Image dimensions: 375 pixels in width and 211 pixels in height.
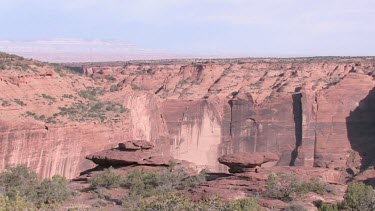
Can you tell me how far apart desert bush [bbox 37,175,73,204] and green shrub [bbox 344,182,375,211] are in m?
8.83

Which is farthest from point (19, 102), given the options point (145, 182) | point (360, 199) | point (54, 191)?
point (360, 199)

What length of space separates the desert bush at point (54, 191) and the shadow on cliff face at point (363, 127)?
2746 cm

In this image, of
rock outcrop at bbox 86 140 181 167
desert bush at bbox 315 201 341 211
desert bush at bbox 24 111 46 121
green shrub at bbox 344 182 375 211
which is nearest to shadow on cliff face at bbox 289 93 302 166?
rock outcrop at bbox 86 140 181 167


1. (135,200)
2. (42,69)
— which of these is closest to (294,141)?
(42,69)

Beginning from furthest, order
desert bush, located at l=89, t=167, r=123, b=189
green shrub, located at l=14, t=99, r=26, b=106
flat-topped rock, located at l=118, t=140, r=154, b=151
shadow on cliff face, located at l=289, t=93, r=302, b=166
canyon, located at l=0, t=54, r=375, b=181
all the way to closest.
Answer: shadow on cliff face, located at l=289, t=93, r=302, b=166, green shrub, located at l=14, t=99, r=26, b=106, canyon, located at l=0, t=54, r=375, b=181, flat-topped rock, located at l=118, t=140, r=154, b=151, desert bush, located at l=89, t=167, r=123, b=189

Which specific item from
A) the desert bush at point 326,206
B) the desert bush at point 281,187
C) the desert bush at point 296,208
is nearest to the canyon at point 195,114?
the desert bush at point 281,187

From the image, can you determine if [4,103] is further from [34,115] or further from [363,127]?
[363,127]

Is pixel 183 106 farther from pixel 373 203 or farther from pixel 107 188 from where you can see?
pixel 373 203

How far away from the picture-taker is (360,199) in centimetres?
1569

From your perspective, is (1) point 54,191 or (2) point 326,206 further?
(1) point 54,191

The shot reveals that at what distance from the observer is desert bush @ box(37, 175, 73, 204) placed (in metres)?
18.3

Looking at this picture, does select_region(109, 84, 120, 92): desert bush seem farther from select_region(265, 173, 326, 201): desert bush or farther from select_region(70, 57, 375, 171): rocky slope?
select_region(265, 173, 326, 201): desert bush

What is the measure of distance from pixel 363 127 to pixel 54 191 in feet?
97.3

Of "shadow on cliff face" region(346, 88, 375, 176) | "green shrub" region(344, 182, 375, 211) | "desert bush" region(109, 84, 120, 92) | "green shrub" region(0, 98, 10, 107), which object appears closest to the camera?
"green shrub" region(344, 182, 375, 211)
